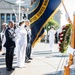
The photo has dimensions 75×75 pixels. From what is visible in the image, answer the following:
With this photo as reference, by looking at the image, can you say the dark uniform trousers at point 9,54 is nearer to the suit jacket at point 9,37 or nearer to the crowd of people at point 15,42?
the crowd of people at point 15,42

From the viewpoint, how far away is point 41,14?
9.26 metres

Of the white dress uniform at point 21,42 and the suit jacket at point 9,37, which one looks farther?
the white dress uniform at point 21,42

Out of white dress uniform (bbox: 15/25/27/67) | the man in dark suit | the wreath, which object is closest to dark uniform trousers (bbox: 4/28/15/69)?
the man in dark suit

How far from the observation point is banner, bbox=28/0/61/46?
797 centimetres

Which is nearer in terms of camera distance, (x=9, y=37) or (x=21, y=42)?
(x=9, y=37)

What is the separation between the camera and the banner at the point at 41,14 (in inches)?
314

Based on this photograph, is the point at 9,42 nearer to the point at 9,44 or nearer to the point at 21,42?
the point at 9,44

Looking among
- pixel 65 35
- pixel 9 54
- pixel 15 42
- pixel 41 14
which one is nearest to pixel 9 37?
pixel 9 54

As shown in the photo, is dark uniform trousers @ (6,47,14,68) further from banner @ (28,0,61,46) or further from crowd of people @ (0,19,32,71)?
banner @ (28,0,61,46)

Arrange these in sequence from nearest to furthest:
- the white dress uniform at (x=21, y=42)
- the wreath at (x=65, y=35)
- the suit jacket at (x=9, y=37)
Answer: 1. the wreath at (x=65, y=35)
2. the suit jacket at (x=9, y=37)
3. the white dress uniform at (x=21, y=42)

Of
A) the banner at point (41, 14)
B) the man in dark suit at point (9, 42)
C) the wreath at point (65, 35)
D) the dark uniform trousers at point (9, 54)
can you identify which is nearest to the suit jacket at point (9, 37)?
the man in dark suit at point (9, 42)

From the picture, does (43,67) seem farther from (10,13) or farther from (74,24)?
(10,13)

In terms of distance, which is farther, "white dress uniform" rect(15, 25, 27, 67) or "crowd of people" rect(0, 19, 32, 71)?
"white dress uniform" rect(15, 25, 27, 67)

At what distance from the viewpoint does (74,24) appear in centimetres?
506
